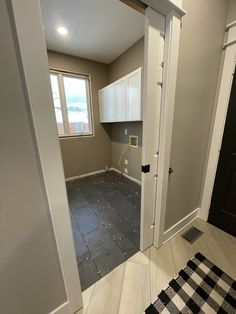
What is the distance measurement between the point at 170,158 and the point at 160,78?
28.0 inches

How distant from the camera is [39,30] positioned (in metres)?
0.60

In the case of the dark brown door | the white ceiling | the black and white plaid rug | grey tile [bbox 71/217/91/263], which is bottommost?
grey tile [bbox 71/217/91/263]

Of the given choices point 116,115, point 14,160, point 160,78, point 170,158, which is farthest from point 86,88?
point 14,160

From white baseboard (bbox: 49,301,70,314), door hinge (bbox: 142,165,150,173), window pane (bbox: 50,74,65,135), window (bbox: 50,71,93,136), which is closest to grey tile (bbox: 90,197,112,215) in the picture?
white baseboard (bbox: 49,301,70,314)

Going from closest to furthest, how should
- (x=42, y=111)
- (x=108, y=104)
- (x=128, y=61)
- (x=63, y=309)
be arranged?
(x=42, y=111), (x=63, y=309), (x=128, y=61), (x=108, y=104)

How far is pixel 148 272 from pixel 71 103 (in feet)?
11.0

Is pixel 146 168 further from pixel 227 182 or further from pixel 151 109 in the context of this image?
pixel 227 182

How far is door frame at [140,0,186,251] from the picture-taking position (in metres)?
0.99

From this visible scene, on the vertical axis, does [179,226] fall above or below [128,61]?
below

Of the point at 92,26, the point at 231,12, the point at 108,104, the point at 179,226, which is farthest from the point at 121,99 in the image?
the point at 179,226

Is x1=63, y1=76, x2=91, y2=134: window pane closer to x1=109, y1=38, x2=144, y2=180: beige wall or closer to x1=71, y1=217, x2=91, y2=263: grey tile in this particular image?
x1=109, y1=38, x2=144, y2=180: beige wall

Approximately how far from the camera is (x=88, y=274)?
1.33 metres

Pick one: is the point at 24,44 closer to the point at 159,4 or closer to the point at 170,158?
the point at 159,4

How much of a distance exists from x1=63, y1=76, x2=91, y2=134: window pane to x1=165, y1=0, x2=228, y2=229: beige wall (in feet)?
8.82
